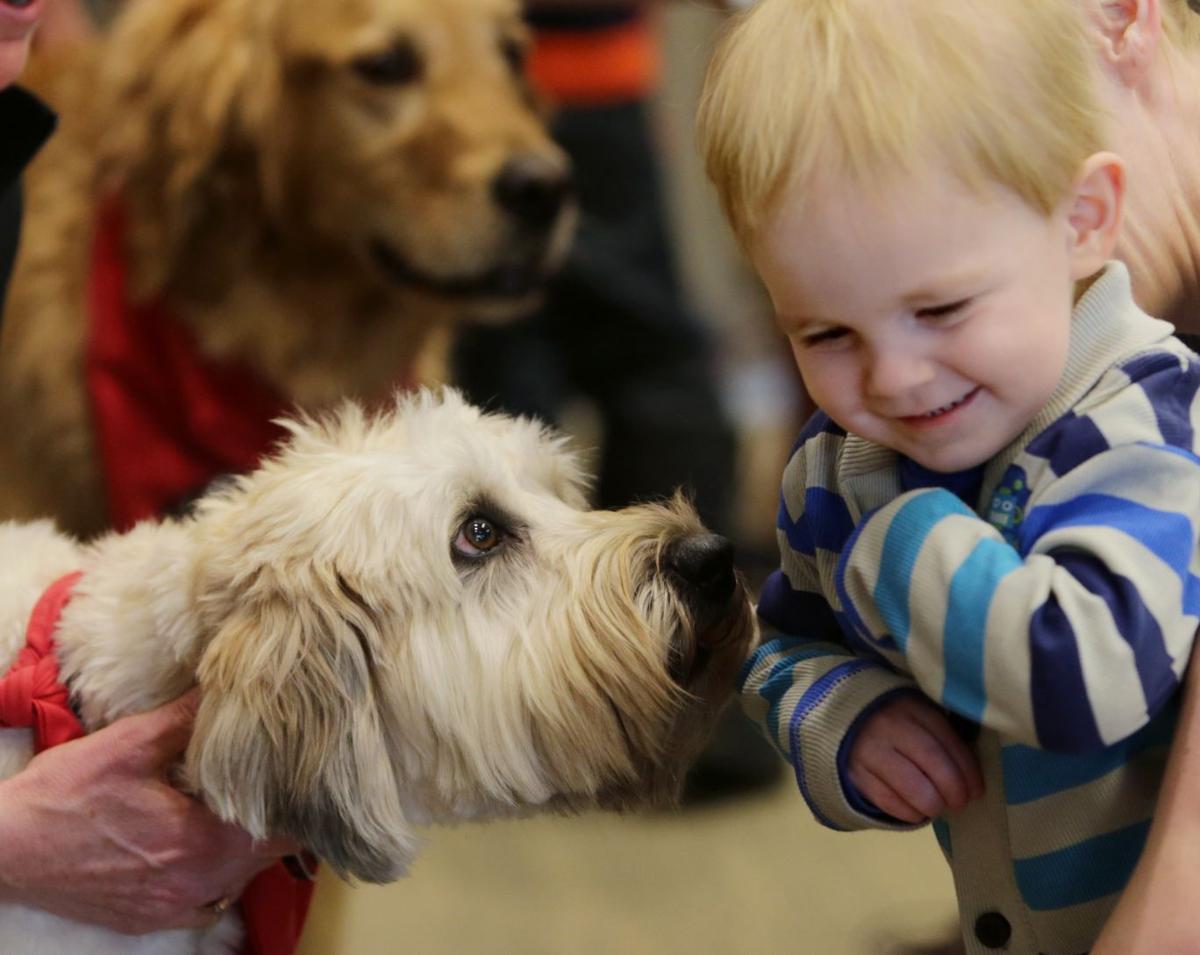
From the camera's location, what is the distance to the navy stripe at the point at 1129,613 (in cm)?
75

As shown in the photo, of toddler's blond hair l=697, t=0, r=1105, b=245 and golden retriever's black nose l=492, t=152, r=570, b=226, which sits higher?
toddler's blond hair l=697, t=0, r=1105, b=245

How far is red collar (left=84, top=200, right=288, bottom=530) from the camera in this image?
2.06m

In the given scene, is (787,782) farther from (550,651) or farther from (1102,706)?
(1102,706)

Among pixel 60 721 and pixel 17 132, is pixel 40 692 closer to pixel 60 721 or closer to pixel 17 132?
pixel 60 721

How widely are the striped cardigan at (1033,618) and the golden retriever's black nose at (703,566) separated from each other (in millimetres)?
119

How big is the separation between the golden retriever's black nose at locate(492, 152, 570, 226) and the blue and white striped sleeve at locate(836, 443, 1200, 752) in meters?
1.40

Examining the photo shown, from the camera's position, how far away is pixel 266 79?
2.06m

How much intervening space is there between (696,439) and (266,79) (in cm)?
124

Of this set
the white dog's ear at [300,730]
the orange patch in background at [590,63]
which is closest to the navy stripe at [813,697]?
the white dog's ear at [300,730]

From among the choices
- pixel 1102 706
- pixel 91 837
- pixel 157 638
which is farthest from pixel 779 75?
pixel 91 837

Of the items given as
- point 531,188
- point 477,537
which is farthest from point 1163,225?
point 531,188

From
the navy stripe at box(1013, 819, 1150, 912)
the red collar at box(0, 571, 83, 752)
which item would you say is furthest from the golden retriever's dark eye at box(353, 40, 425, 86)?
the navy stripe at box(1013, 819, 1150, 912)

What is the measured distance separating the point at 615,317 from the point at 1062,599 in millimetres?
2224

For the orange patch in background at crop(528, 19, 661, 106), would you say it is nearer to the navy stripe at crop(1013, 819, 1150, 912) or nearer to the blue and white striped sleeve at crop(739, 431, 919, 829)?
the blue and white striped sleeve at crop(739, 431, 919, 829)
